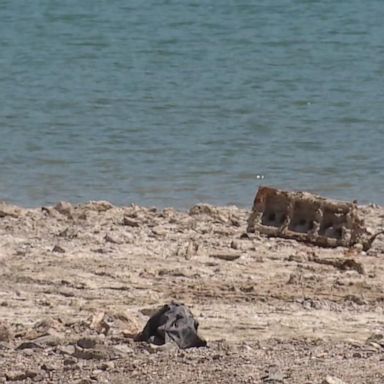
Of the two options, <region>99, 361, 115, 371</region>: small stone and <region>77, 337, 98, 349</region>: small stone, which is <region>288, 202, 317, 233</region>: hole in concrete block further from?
<region>99, 361, 115, 371</region>: small stone

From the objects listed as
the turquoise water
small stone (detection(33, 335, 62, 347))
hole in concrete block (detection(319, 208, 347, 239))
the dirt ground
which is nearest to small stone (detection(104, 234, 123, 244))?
the dirt ground

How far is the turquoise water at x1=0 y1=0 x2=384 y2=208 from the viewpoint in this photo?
34.9 feet

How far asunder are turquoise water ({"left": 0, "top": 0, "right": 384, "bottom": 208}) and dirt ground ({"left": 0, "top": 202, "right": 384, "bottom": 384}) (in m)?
1.56

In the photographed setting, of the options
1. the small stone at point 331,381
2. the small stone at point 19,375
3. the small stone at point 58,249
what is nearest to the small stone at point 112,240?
the small stone at point 58,249

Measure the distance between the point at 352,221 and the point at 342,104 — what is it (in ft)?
21.8

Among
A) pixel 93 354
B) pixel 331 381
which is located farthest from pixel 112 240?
pixel 331 381

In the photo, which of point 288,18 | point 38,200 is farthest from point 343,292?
point 288,18

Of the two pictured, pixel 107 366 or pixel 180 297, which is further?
pixel 180 297

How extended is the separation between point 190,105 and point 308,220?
6.39 meters

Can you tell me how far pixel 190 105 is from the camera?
14.3 metres

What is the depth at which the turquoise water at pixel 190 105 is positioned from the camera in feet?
34.9

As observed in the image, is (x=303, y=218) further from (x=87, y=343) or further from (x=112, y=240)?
(x=87, y=343)

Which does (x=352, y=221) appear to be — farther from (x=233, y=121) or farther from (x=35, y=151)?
(x=233, y=121)

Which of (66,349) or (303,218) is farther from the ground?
(303,218)
